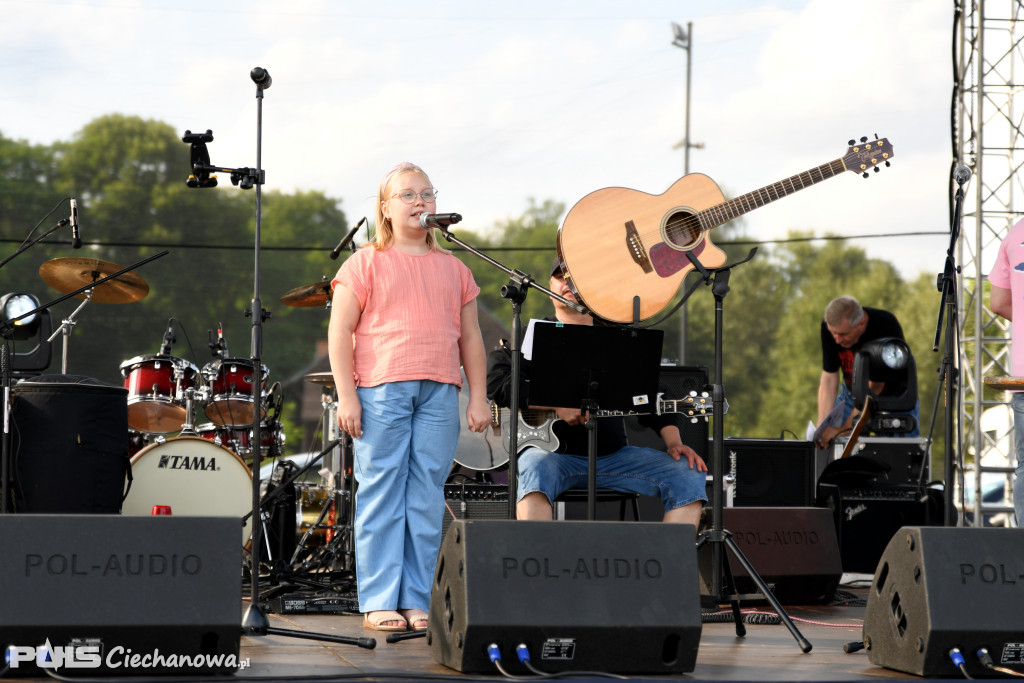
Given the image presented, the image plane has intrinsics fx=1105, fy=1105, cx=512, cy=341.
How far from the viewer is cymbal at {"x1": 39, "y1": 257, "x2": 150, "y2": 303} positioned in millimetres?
6785

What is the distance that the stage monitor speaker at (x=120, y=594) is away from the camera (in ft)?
8.21

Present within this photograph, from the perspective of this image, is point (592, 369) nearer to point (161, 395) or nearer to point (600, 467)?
point (600, 467)

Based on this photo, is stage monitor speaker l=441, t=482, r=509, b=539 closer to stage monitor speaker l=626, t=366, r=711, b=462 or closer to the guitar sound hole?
stage monitor speaker l=626, t=366, r=711, b=462

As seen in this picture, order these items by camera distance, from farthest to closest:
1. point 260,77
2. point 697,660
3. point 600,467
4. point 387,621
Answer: point 600,467, point 387,621, point 260,77, point 697,660

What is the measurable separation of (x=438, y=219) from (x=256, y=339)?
72 centimetres

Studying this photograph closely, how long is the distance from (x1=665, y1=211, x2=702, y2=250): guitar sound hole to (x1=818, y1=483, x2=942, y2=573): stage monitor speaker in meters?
1.68

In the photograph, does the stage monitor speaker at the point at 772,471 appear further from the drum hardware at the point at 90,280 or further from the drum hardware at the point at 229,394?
the drum hardware at the point at 90,280

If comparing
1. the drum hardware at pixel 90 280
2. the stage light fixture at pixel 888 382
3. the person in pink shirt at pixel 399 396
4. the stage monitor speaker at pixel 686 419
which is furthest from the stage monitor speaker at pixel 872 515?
the drum hardware at pixel 90 280

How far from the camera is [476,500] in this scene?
5.52m

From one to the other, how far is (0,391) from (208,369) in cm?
216

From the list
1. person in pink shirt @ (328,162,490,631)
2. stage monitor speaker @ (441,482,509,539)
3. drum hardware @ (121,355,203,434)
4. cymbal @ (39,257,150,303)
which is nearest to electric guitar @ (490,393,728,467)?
person in pink shirt @ (328,162,490,631)

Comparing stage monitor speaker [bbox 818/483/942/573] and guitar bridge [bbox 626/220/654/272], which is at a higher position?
guitar bridge [bbox 626/220/654/272]

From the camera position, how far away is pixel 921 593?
2.80 m

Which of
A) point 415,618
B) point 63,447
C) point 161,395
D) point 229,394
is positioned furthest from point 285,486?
point 415,618
